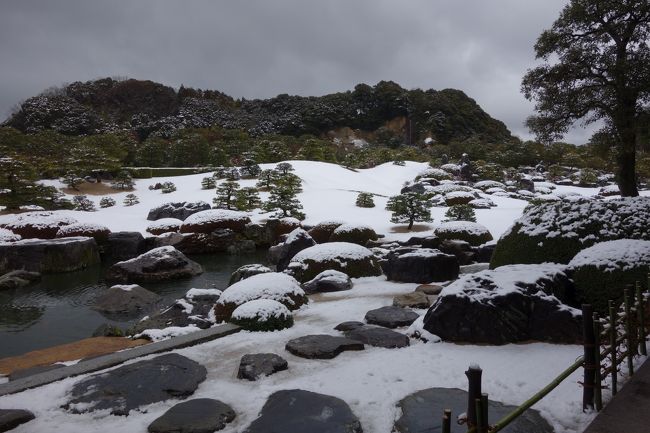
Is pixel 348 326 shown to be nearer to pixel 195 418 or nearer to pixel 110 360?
pixel 195 418

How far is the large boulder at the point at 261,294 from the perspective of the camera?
6371mm

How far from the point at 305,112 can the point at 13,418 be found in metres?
63.1

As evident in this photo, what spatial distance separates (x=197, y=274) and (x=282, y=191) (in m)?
8.45

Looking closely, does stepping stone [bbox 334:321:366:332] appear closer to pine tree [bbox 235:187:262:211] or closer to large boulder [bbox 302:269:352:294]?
large boulder [bbox 302:269:352:294]

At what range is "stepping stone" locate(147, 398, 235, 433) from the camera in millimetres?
2984

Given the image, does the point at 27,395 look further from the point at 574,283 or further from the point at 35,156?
the point at 35,156

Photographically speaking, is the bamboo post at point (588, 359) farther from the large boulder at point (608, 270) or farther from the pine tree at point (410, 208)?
the pine tree at point (410, 208)

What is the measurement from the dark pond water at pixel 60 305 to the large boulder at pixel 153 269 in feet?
1.08

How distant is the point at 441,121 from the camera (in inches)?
2360

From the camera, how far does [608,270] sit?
4707mm

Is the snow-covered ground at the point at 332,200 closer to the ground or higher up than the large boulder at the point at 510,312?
higher up

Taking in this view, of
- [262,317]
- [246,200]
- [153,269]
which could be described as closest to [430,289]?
[262,317]

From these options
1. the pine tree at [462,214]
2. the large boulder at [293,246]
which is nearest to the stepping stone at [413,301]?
the large boulder at [293,246]

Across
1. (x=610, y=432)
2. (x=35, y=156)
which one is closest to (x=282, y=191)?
(x=610, y=432)
